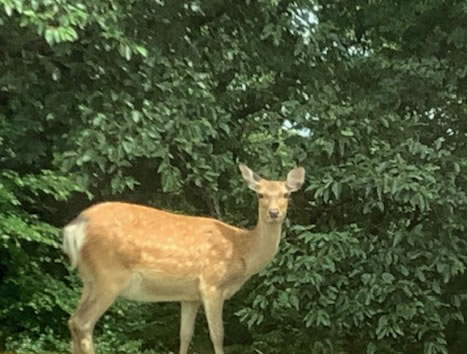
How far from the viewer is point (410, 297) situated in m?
7.52

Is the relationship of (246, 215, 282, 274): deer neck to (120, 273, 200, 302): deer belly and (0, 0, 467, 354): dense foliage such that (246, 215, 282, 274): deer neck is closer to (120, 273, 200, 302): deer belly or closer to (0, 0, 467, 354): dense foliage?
(120, 273, 200, 302): deer belly


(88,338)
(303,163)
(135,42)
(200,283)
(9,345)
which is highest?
(135,42)

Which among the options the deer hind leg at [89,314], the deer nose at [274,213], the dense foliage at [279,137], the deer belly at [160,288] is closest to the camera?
the deer hind leg at [89,314]

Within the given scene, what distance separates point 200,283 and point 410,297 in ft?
6.96

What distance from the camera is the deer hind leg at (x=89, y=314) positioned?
569 cm

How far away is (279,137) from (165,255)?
2051 millimetres

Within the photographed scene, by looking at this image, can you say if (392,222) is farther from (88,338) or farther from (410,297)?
(88,338)

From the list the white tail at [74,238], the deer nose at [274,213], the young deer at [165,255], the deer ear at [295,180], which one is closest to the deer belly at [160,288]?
the young deer at [165,255]

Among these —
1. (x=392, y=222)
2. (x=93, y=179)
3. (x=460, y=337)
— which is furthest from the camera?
(x=460, y=337)

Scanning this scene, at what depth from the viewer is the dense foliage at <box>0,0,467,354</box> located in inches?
280

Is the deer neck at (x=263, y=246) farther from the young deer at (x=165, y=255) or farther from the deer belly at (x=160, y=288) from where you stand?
the deer belly at (x=160, y=288)

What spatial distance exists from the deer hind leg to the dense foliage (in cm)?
133

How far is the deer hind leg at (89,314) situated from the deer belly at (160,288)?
119 millimetres

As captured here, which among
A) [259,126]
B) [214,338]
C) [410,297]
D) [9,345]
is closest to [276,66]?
[259,126]
